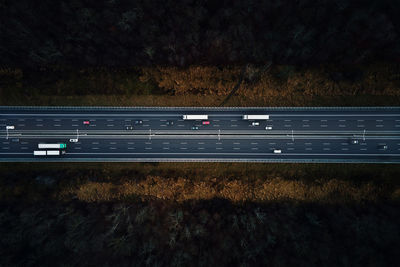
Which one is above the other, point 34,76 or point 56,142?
point 34,76

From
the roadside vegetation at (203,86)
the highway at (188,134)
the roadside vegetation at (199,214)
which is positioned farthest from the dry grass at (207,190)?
the roadside vegetation at (203,86)

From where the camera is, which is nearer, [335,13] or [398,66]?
[335,13]

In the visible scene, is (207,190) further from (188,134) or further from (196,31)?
(196,31)

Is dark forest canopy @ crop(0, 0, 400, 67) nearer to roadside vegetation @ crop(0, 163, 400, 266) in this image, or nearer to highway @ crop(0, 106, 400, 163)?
highway @ crop(0, 106, 400, 163)

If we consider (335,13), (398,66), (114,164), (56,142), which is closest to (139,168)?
(114,164)

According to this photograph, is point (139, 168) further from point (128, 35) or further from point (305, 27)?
point (305, 27)

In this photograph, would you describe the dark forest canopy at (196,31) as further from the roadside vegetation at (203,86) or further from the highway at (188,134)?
the highway at (188,134)
